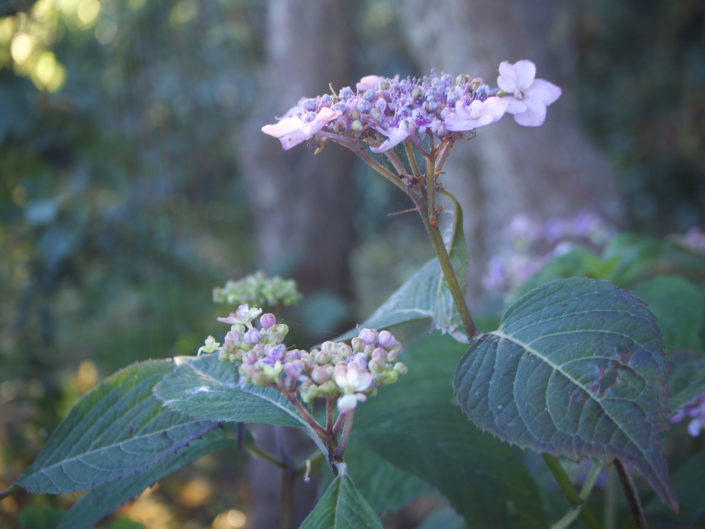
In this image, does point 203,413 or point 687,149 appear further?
point 687,149

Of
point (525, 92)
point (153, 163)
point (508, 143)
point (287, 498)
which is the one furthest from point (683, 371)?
point (153, 163)

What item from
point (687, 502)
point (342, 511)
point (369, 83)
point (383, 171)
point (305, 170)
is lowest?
point (687, 502)

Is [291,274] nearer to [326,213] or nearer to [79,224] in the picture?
[326,213]

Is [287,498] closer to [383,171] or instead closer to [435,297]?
[435,297]

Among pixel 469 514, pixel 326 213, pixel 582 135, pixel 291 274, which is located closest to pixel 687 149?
pixel 582 135

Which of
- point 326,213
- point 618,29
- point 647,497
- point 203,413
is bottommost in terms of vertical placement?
point 647,497

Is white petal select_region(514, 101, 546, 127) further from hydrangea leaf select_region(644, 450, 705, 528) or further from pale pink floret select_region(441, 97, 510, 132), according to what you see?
hydrangea leaf select_region(644, 450, 705, 528)

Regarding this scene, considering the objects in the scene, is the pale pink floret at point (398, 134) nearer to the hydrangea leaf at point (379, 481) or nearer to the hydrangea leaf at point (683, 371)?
the hydrangea leaf at point (683, 371)
